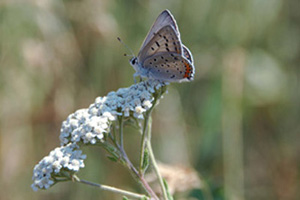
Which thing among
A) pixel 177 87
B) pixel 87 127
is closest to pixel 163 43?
pixel 87 127

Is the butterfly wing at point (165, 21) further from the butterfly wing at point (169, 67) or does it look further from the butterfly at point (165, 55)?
the butterfly wing at point (169, 67)

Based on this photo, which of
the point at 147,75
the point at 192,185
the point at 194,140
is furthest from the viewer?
the point at 194,140

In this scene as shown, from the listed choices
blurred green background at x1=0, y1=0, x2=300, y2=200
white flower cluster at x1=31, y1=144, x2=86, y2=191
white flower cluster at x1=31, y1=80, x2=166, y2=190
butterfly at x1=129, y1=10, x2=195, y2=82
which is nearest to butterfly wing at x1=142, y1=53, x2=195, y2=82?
butterfly at x1=129, y1=10, x2=195, y2=82

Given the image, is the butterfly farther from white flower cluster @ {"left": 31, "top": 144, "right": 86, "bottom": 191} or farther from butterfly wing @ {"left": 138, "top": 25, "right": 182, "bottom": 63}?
white flower cluster @ {"left": 31, "top": 144, "right": 86, "bottom": 191}

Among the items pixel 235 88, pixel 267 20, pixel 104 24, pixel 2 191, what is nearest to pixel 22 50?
pixel 104 24

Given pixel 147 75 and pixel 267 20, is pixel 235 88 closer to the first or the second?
pixel 267 20

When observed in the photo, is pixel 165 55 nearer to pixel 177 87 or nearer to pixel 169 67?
pixel 169 67

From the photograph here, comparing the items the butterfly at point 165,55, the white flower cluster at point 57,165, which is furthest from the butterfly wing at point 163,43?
the white flower cluster at point 57,165
